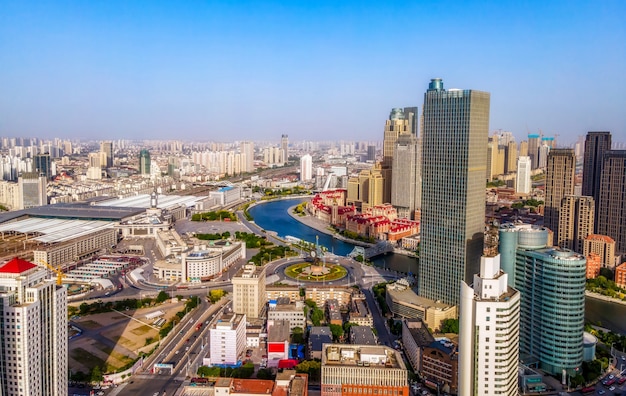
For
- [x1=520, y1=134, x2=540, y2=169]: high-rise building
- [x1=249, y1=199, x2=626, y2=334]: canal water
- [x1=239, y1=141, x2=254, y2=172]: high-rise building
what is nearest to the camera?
[x1=249, y1=199, x2=626, y2=334]: canal water

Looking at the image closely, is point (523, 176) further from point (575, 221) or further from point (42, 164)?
point (42, 164)

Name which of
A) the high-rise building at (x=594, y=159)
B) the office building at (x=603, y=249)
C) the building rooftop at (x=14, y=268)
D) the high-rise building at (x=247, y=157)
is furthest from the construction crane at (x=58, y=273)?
the high-rise building at (x=247, y=157)

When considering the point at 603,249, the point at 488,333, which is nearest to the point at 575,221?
the point at 603,249

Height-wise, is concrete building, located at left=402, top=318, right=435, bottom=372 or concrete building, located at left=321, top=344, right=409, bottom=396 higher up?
concrete building, located at left=321, top=344, right=409, bottom=396

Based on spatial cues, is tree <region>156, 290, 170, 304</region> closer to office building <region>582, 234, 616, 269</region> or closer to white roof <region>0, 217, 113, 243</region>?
white roof <region>0, 217, 113, 243</region>

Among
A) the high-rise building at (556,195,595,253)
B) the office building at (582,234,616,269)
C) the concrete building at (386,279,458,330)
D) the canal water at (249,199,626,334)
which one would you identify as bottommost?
the canal water at (249,199,626,334)

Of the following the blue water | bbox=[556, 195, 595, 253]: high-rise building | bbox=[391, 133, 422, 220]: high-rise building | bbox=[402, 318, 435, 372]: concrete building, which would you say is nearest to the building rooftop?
bbox=[402, 318, 435, 372]: concrete building

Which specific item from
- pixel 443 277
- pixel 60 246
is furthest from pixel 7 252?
pixel 443 277

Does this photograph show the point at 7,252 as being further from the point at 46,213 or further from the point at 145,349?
the point at 145,349
